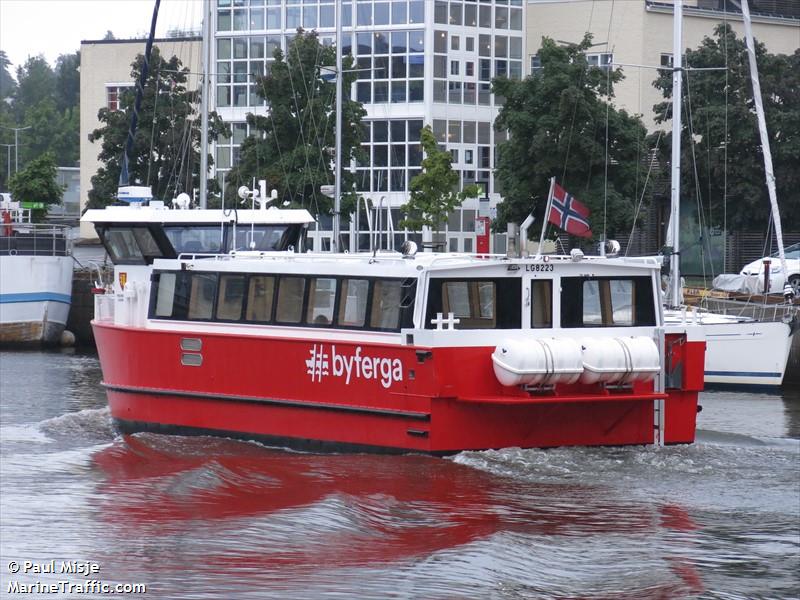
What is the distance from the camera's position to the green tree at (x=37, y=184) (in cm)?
6238

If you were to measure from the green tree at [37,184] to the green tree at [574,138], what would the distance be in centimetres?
2930

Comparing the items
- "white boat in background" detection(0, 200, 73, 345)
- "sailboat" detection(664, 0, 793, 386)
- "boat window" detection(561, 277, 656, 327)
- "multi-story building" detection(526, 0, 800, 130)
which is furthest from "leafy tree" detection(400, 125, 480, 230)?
"boat window" detection(561, 277, 656, 327)

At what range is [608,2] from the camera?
51.9 m

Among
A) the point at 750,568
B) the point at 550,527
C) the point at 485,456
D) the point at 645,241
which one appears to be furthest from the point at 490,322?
the point at 645,241

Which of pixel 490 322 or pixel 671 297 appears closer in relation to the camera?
pixel 490 322

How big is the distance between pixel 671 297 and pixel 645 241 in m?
19.9

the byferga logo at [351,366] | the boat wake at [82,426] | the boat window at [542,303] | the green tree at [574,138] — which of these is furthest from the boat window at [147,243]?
the green tree at [574,138]

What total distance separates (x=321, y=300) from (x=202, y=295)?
224 cm

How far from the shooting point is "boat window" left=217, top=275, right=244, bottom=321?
1948 centimetres

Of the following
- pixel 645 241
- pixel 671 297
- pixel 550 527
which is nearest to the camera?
pixel 550 527

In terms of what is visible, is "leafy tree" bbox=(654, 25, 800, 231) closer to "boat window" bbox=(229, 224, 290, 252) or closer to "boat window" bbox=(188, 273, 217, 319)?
"boat window" bbox=(229, 224, 290, 252)

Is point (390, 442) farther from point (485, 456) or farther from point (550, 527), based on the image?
point (550, 527)

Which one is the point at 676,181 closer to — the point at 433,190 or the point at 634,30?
the point at 433,190

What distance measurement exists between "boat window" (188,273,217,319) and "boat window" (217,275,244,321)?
0.15 m
